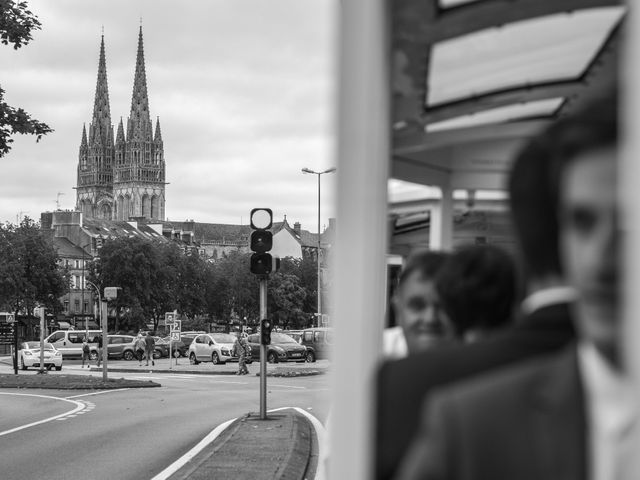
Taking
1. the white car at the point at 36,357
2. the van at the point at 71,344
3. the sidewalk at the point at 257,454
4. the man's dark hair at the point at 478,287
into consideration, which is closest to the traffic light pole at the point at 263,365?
the sidewalk at the point at 257,454

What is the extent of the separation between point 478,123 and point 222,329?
383 feet

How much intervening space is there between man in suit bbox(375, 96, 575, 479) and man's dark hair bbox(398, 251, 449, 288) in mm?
134

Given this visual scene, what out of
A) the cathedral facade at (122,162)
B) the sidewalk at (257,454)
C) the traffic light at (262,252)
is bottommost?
the sidewalk at (257,454)

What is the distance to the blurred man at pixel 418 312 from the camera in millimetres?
1455

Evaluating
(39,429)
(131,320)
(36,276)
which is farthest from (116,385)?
(131,320)

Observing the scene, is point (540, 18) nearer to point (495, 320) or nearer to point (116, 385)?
point (495, 320)

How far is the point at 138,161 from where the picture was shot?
189750 millimetres

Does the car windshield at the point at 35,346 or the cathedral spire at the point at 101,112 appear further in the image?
the cathedral spire at the point at 101,112

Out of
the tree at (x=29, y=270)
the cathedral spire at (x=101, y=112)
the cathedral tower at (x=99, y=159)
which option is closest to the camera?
the tree at (x=29, y=270)

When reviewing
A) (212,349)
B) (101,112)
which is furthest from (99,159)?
(212,349)

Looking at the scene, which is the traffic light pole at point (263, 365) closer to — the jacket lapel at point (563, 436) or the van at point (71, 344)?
the jacket lapel at point (563, 436)

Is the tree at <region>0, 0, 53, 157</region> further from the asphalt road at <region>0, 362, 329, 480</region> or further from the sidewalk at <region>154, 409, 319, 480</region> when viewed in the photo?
the sidewalk at <region>154, 409, 319, 480</region>

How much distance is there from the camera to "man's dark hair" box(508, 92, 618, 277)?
1.23m

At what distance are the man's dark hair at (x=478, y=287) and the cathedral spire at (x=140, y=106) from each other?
618 ft
